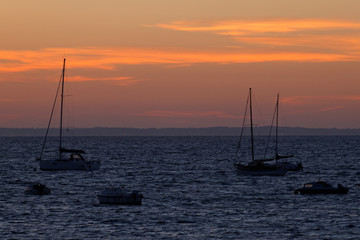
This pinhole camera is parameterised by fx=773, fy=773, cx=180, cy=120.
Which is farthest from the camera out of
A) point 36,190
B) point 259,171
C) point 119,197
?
point 259,171

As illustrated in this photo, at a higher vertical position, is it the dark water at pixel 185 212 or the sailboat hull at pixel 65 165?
the sailboat hull at pixel 65 165

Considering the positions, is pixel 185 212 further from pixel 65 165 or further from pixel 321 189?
pixel 65 165

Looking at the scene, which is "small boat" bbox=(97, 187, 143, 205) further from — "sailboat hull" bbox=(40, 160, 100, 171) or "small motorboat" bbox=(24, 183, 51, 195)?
"sailboat hull" bbox=(40, 160, 100, 171)

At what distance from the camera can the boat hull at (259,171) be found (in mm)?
129375

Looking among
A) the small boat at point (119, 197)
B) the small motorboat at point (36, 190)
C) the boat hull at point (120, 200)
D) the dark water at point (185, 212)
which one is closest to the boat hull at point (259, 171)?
the dark water at point (185, 212)

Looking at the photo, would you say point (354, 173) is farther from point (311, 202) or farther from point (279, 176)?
point (311, 202)

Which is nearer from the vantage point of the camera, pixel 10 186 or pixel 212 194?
pixel 212 194

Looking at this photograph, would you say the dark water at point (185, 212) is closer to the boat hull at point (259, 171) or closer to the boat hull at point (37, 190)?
the boat hull at point (37, 190)

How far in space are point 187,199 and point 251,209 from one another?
13.1 meters

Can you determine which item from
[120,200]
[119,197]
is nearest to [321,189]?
[120,200]

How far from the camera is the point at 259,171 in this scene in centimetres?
12938

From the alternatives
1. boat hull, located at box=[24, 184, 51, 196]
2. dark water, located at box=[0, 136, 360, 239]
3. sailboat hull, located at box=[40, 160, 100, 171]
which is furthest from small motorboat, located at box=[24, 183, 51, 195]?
sailboat hull, located at box=[40, 160, 100, 171]

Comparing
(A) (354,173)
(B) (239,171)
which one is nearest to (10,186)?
(B) (239,171)

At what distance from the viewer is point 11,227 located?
67.3m
